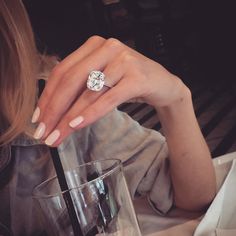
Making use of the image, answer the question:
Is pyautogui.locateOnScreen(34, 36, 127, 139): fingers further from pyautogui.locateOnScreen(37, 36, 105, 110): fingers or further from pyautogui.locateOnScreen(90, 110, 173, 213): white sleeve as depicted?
pyautogui.locateOnScreen(90, 110, 173, 213): white sleeve

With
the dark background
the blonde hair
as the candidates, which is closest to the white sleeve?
the blonde hair

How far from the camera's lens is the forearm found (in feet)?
2.33

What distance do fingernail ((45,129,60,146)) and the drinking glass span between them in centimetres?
5

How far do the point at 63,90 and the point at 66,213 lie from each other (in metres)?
0.16

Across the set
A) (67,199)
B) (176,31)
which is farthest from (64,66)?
(176,31)

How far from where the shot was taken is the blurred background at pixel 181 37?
362 cm

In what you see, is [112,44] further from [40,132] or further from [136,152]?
[136,152]

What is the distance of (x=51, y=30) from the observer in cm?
491

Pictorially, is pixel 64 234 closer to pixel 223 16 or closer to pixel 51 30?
pixel 223 16

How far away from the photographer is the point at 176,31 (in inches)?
163

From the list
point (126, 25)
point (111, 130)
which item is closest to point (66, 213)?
point (111, 130)

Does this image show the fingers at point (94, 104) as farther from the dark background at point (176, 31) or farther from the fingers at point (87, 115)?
the dark background at point (176, 31)

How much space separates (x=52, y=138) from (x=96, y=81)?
0.10 metres

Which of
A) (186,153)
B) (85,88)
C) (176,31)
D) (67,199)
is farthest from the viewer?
(176,31)
